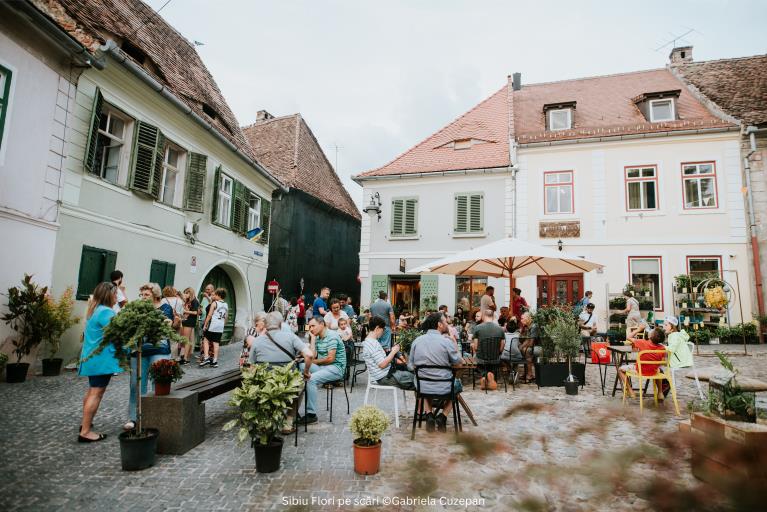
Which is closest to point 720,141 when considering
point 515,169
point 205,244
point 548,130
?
point 548,130

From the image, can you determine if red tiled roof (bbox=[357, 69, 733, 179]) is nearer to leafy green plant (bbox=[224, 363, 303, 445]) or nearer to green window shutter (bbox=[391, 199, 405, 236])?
green window shutter (bbox=[391, 199, 405, 236])

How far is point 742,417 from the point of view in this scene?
10.8ft

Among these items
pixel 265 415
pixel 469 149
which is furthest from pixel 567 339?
pixel 469 149

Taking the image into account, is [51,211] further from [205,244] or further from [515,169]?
[515,169]

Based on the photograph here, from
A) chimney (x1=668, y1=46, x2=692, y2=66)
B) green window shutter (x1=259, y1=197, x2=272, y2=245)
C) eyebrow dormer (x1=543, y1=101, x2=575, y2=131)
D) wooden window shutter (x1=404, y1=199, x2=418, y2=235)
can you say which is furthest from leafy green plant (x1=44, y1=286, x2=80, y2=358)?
chimney (x1=668, y1=46, x2=692, y2=66)

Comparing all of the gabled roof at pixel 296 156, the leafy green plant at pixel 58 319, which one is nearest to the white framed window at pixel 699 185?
the gabled roof at pixel 296 156

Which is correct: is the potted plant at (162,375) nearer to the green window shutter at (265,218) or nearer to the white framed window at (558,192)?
the green window shutter at (265,218)

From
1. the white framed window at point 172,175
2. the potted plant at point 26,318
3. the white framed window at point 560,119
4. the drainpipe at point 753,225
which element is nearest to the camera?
the potted plant at point 26,318

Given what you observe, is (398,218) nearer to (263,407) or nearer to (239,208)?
(239,208)

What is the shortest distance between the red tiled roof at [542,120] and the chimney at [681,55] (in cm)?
79

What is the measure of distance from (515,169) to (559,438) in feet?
52.3

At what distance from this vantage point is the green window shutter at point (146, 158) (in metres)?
9.32

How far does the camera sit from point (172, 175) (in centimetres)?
1110

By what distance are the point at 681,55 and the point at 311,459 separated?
22.0 m
